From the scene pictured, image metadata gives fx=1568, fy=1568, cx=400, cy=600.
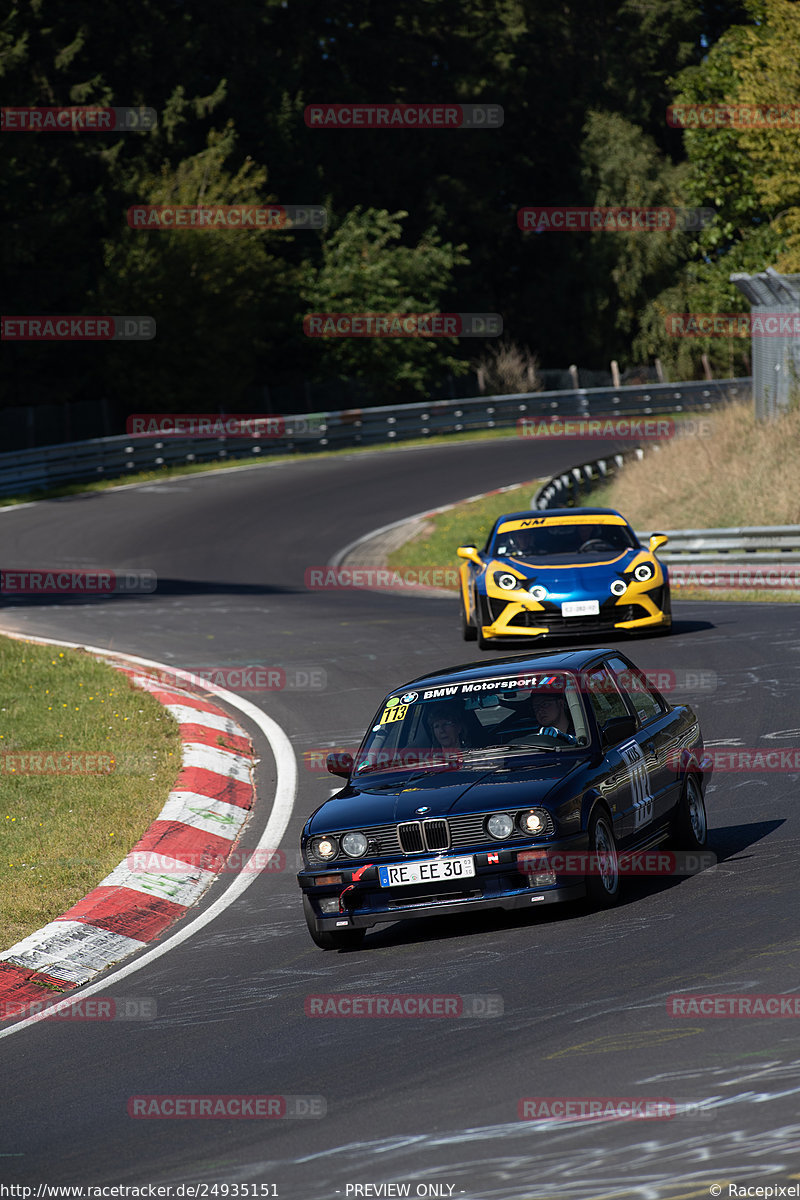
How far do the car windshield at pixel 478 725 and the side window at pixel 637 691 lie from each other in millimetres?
625

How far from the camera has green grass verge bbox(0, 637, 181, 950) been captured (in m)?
9.59

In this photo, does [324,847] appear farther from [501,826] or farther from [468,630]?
[468,630]

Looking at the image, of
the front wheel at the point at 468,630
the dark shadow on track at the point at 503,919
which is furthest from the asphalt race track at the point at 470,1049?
the front wheel at the point at 468,630

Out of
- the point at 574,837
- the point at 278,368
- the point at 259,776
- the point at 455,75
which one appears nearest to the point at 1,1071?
the point at 574,837

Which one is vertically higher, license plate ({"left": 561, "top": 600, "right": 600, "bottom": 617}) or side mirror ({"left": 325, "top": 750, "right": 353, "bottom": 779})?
side mirror ({"left": 325, "top": 750, "right": 353, "bottom": 779})

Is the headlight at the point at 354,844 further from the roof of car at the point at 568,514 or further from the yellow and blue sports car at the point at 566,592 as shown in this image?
the roof of car at the point at 568,514

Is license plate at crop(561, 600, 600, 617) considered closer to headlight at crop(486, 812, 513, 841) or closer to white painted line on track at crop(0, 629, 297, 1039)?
white painted line on track at crop(0, 629, 297, 1039)

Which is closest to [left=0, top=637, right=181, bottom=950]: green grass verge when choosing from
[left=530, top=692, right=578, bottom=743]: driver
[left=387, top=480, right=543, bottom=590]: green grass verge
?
[left=530, top=692, right=578, bottom=743]: driver

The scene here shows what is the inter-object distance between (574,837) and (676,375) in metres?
61.8

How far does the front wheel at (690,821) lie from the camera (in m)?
8.96

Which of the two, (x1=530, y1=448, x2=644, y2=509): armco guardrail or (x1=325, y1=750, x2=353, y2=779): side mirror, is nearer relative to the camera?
(x1=325, y1=750, x2=353, y2=779): side mirror

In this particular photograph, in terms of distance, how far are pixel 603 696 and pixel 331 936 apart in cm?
212

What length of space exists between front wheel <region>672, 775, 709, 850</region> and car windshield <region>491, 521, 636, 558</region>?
876cm

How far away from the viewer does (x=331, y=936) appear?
796 cm
